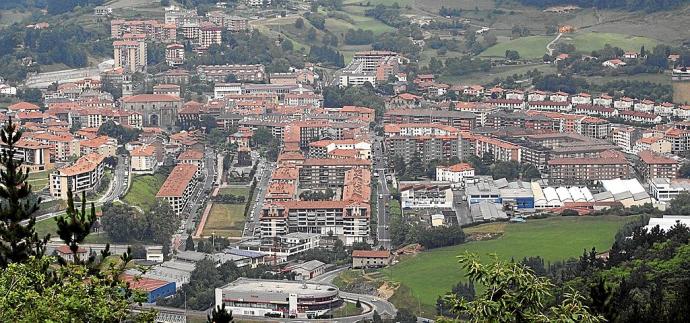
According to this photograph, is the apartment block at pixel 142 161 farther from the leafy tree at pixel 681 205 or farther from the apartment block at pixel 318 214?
the leafy tree at pixel 681 205

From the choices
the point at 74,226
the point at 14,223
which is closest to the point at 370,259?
the point at 14,223

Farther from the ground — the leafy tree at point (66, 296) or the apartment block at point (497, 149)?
the leafy tree at point (66, 296)

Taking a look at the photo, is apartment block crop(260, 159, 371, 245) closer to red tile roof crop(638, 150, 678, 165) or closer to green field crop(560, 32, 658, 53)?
red tile roof crop(638, 150, 678, 165)

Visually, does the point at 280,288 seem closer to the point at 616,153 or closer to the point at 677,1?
the point at 616,153

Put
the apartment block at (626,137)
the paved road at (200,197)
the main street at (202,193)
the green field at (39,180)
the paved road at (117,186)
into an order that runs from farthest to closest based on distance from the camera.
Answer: the apartment block at (626,137)
the green field at (39,180)
the main street at (202,193)
the paved road at (200,197)
the paved road at (117,186)

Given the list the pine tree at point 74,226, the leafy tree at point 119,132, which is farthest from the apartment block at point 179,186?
the pine tree at point 74,226

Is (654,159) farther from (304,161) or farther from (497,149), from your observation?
(304,161)

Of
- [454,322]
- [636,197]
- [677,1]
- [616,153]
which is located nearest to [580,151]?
[616,153]
